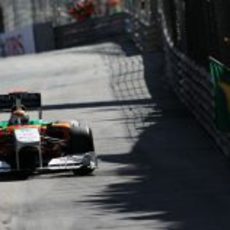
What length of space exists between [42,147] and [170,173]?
1749mm

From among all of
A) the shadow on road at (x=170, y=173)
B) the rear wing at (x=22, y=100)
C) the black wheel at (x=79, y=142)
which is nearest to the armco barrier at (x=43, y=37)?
the shadow on road at (x=170, y=173)

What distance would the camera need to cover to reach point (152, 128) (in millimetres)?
21812

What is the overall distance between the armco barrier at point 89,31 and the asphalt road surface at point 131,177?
19122 millimetres

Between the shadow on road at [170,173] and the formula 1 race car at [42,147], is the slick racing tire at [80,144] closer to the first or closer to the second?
the formula 1 race car at [42,147]

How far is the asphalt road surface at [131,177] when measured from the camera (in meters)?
12.0

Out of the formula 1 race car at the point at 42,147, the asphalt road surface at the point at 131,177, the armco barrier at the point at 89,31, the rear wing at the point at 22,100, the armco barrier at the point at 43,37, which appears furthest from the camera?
the armco barrier at the point at 43,37

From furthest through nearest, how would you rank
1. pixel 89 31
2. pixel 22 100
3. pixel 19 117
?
1. pixel 89 31
2. pixel 22 100
3. pixel 19 117

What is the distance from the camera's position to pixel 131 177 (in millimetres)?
15422

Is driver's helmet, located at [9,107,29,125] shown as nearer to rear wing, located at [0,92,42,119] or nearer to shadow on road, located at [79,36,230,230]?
rear wing, located at [0,92,42,119]

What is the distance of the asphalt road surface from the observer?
1197cm

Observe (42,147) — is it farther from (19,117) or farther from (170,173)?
(170,173)

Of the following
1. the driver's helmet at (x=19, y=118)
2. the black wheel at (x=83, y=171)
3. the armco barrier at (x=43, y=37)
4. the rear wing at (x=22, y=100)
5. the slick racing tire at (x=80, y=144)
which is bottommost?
the armco barrier at (x=43, y=37)

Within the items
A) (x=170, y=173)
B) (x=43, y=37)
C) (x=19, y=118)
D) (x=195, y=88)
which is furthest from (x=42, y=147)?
(x=43, y=37)

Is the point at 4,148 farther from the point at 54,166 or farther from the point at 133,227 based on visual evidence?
the point at 133,227
